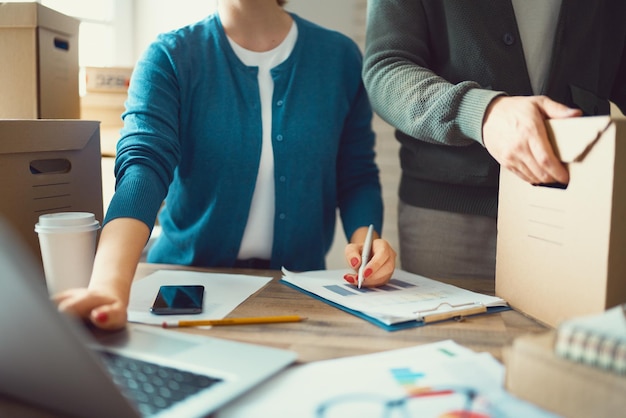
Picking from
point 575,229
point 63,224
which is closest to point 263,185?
point 63,224

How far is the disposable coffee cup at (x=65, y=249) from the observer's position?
0.91 meters

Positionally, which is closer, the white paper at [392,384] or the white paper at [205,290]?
the white paper at [392,384]

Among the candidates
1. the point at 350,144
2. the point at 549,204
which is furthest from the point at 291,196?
the point at 549,204

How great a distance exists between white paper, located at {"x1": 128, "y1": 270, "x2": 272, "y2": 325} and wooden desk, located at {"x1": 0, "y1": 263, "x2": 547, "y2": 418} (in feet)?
0.09

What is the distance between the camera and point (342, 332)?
0.79m

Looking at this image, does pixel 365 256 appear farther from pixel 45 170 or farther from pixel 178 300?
pixel 45 170

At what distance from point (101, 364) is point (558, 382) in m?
0.39

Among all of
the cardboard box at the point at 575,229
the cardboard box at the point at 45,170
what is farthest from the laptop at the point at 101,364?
the cardboard box at the point at 45,170

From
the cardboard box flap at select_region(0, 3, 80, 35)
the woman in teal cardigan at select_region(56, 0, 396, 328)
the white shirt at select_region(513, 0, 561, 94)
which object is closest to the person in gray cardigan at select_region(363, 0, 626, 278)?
the white shirt at select_region(513, 0, 561, 94)

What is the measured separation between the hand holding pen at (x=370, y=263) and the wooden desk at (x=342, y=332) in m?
0.11

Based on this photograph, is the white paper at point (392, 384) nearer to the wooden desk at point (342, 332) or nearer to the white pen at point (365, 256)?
the wooden desk at point (342, 332)

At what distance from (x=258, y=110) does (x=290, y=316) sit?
0.59 metres

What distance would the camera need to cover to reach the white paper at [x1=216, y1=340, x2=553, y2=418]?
→ 545 mm

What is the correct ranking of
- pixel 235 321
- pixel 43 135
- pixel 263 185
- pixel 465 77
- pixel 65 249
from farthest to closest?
1. pixel 263 185
2. pixel 465 77
3. pixel 43 135
4. pixel 65 249
5. pixel 235 321
